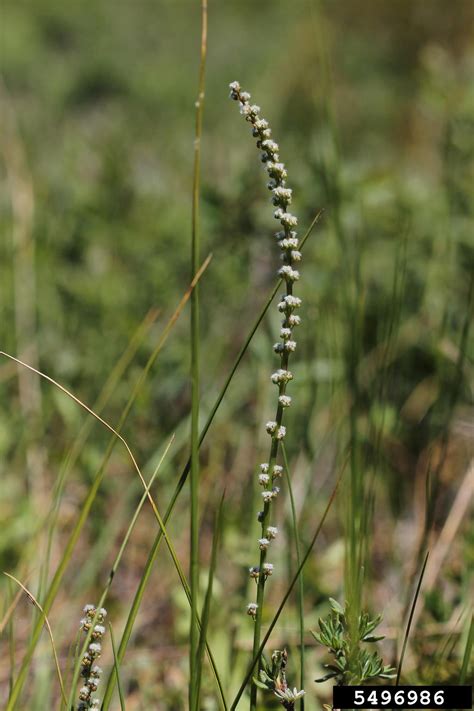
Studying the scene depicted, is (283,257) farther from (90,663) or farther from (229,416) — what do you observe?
(229,416)

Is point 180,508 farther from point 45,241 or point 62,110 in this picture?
point 62,110

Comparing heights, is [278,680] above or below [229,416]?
below

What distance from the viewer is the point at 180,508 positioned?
1599mm

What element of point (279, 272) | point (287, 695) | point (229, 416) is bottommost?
point (287, 695)

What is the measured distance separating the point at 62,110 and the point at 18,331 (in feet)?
12.2

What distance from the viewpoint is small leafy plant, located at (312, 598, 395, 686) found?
0.80 m

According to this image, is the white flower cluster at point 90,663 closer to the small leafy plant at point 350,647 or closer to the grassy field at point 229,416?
the grassy field at point 229,416

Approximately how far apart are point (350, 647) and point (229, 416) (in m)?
1.06

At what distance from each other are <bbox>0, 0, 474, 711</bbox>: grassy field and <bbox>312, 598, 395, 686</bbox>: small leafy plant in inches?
1.0

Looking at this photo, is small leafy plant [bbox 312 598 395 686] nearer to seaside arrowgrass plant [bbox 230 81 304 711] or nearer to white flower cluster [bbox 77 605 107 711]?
seaside arrowgrass plant [bbox 230 81 304 711]

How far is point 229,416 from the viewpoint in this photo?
183cm

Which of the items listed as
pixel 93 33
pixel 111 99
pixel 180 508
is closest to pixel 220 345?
pixel 180 508

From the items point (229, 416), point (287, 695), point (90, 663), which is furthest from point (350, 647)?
point (229, 416)

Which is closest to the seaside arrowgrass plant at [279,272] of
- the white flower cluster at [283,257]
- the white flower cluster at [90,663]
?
the white flower cluster at [283,257]
